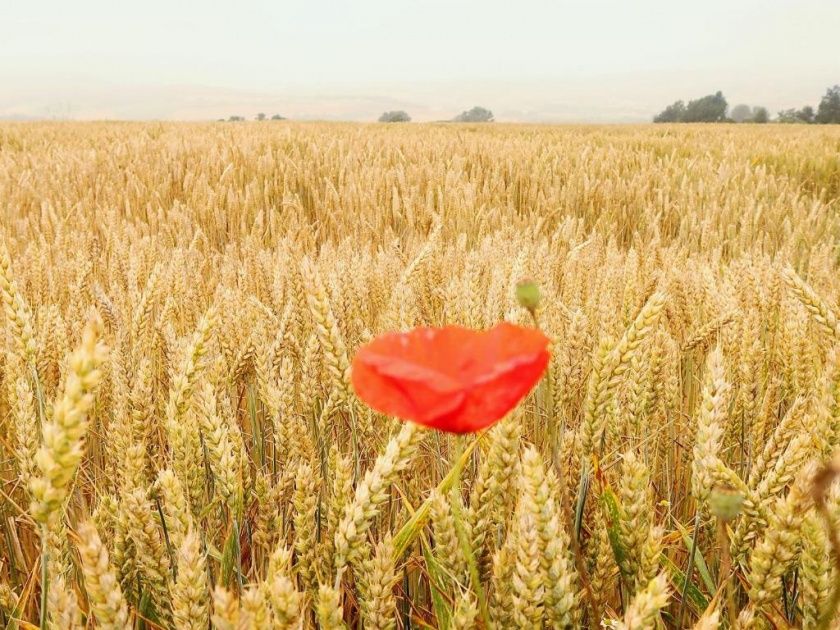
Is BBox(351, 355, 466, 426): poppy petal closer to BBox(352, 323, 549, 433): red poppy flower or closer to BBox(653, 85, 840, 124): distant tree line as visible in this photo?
BBox(352, 323, 549, 433): red poppy flower

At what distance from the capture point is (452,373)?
0.56 meters

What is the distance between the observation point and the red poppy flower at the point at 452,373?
491 millimetres

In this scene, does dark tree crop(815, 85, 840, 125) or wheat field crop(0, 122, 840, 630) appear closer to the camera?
wheat field crop(0, 122, 840, 630)

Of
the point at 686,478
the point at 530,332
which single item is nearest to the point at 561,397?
the point at 686,478

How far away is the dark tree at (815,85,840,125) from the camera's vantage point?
167ft

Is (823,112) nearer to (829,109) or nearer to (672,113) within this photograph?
(829,109)

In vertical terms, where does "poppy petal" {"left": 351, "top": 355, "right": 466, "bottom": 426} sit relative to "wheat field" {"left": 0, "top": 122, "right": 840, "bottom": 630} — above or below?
above

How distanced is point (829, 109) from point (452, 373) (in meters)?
62.0

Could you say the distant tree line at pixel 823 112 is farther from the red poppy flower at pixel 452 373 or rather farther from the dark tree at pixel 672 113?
the red poppy flower at pixel 452 373

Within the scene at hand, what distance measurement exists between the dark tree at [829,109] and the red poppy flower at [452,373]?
58772 millimetres

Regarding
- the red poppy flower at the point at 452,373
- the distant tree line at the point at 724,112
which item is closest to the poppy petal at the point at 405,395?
the red poppy flower at the point at 452,373

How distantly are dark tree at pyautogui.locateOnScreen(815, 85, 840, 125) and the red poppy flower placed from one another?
5877 cm

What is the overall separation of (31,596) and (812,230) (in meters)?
3.74

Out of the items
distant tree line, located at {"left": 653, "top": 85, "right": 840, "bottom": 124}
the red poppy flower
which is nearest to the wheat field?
the red poppy flower
